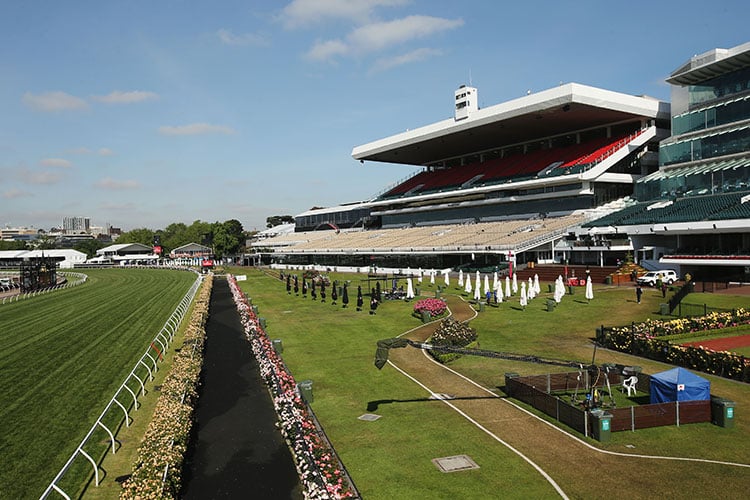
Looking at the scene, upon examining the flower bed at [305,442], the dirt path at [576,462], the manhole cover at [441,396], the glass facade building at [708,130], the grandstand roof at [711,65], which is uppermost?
the grandstand roof at [711,65]

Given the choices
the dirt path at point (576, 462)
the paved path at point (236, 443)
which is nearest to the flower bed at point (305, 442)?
the paved path at point (236, 443)

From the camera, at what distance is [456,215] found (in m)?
91.6

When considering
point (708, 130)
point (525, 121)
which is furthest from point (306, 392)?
point (525, 121)

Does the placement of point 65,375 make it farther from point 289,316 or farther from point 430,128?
point 430,128

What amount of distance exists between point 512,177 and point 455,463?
7002cm

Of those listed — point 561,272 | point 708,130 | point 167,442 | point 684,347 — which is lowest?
point 167,442

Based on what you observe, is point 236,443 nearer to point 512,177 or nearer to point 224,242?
point 512,177

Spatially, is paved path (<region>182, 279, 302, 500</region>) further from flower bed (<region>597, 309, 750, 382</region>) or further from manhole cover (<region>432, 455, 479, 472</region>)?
flower bed (<region>597, 309, 750, 382</region>)

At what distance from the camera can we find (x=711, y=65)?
57.4 m

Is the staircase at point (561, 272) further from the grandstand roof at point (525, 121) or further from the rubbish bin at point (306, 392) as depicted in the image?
the rubbish bin at point (306, 392)

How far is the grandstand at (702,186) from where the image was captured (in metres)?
48.9

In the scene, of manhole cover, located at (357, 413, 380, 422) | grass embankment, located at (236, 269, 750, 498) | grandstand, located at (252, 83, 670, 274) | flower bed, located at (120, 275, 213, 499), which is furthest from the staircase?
flower bed, located at (120, 275, 213, 499)

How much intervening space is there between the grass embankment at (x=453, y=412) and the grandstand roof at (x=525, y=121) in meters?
36.4

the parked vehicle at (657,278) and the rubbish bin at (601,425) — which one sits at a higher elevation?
the parked vehicle at (657,278)
